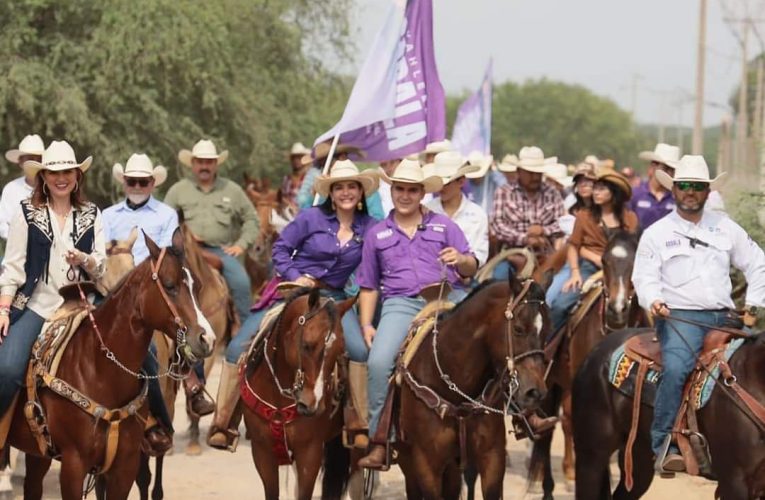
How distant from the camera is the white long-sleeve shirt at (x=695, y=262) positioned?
888 centimetres

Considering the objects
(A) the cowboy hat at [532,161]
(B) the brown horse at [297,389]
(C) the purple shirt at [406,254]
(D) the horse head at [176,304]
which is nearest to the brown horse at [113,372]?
(D) the horse head at [176,304]

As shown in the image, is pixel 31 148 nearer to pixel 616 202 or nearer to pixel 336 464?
pixel 336 464

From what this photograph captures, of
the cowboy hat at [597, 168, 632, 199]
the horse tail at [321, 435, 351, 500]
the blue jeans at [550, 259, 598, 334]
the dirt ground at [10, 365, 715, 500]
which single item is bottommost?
the dirt ground at [10, 365, 715, 500]

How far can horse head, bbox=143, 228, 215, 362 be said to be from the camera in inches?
326

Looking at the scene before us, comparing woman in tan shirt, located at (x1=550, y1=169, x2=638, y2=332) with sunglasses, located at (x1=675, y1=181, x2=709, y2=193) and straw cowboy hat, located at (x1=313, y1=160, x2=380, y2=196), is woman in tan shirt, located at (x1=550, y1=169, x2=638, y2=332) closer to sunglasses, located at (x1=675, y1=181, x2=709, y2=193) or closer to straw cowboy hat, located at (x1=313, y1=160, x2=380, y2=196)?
straw cowboy hat, located at (x1=313, y1=160, x2=380, y2=196)

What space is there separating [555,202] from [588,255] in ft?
6.07

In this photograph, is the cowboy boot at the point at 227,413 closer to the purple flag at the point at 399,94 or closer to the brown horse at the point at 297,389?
the brown horse at the point at 297,389

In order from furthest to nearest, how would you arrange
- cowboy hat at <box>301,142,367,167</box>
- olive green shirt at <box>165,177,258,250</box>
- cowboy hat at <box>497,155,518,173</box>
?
cowboy hat at <box>497,155,518,173</box>, olive green shirt at <box>165,177,258,250</box>, cowboy hat at <box>301,142,367,167</box>

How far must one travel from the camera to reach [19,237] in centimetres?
888

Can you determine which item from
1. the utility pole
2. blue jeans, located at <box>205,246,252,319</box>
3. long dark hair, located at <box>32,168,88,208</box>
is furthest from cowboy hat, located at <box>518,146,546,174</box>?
the utility pole

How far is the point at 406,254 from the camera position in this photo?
9.80 meters

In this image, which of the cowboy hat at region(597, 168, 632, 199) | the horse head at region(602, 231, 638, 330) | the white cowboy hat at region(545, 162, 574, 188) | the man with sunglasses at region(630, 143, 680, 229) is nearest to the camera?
the horse head at region(602, 231, 638, 330)

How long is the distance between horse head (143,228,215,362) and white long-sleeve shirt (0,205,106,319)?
0.65 metres

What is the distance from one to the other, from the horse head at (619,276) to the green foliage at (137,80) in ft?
39.7
